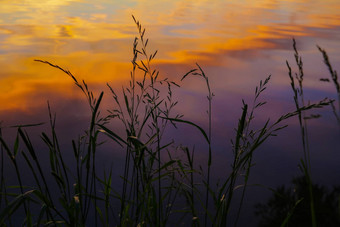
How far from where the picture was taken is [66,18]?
33.1 ft

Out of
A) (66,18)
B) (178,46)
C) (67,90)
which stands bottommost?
(67,90)

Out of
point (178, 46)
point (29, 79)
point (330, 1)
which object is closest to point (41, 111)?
point (29, 79)

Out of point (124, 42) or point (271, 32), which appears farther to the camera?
point (271, 32)

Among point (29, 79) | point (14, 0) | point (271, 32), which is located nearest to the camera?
point (29, 79)

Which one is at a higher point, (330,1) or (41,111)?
(330,1)

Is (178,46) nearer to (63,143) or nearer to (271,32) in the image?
(271,32)

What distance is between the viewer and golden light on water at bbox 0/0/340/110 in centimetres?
580

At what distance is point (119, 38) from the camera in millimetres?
8086

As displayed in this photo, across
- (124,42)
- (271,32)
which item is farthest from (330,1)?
(124,42)

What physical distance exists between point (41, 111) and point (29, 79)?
4.39 ft

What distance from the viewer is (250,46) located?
7605 millimetres

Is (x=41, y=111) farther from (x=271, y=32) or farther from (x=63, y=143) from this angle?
(x=271, y=32)

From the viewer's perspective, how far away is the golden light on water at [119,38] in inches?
229

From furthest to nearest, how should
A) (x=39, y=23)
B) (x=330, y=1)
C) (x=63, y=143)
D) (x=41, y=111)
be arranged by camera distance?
(x=330, y=1) < (x=39, y=23) < (x=41, y=111) < (x=63, y=143)
